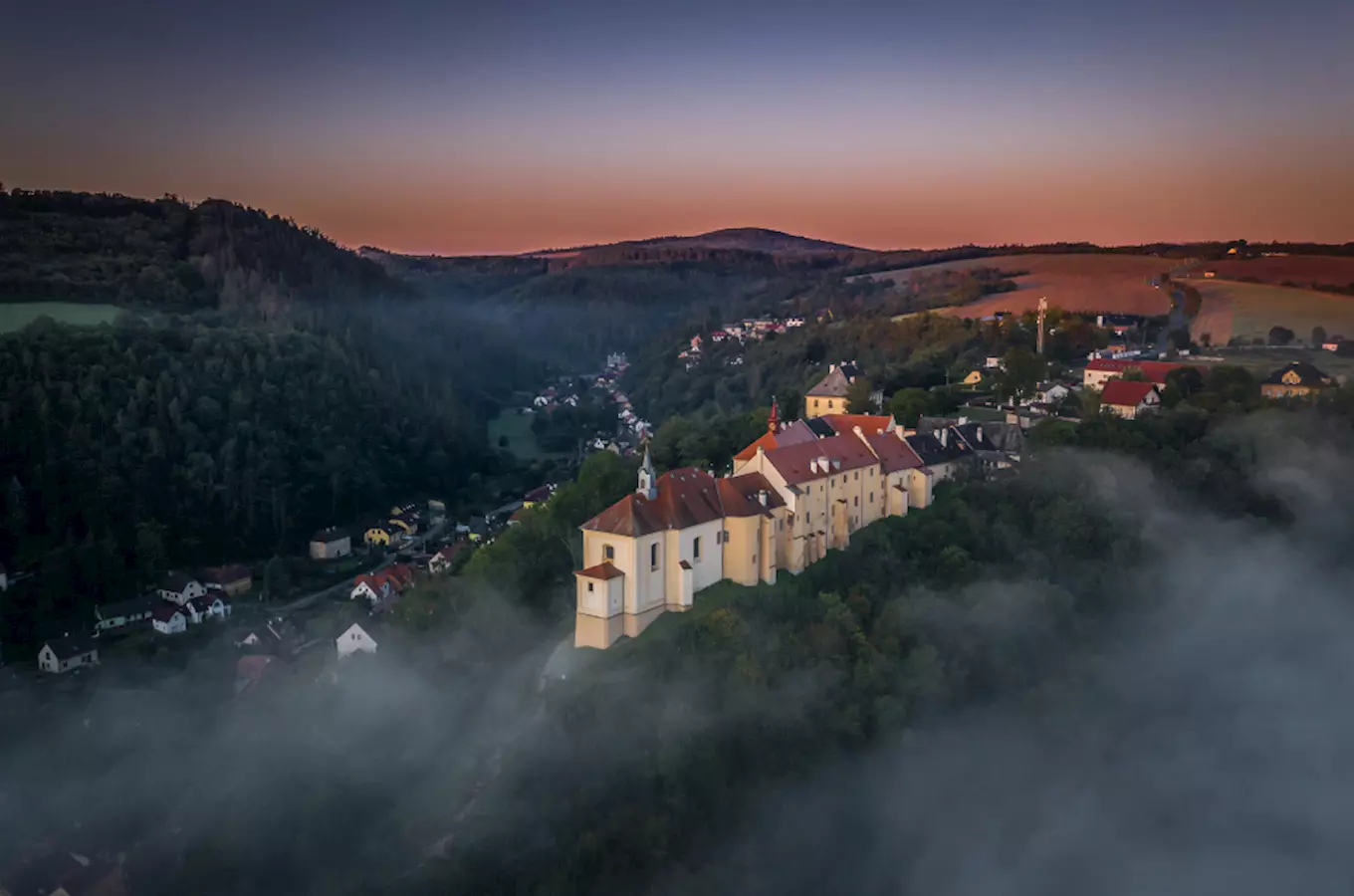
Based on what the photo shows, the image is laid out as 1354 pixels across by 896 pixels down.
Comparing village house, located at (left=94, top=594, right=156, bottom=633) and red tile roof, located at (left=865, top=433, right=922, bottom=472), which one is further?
village house, located at (left=94, top=594, right=156, bottom=633)

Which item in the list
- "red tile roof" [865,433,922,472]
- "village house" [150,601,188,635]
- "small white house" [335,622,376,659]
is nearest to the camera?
"red tile roof" [865,433,922,472]

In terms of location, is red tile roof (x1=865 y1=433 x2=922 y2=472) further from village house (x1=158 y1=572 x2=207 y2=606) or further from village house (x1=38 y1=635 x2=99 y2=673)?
village house (x1=158 y1=572 x2=207 y2=606)

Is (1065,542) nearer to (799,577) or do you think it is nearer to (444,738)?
(799,577)

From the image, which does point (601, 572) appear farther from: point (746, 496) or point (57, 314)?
point (57, 314)

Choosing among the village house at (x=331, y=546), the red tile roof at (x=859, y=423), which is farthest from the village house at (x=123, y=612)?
the red tile roof at (x=859, y=423)

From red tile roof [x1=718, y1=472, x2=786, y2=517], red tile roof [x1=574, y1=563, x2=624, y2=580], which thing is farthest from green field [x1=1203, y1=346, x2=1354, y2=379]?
red tile roof [x1=574, y1=563, x2=624, y2=580]

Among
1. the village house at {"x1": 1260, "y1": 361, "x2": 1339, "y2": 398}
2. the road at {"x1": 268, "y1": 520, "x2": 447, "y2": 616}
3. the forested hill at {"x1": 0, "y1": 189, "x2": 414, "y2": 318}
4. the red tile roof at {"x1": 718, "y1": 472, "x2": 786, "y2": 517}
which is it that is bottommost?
the road at {"x1": 268, "y1": 520, "x2": 447, "y2": 616}

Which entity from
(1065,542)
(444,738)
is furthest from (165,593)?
(1065,542)
